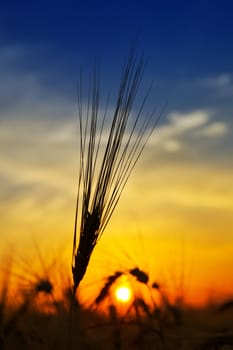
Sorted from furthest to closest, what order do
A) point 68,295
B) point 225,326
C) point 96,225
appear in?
point 68,295 < point 96,225 < point 225,326

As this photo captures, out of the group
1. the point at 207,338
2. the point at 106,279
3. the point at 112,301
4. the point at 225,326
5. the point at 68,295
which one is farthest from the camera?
the point at 106,279

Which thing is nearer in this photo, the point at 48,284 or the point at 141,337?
the point at 141,337

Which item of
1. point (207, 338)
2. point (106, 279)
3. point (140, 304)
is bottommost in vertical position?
point (207, 338)

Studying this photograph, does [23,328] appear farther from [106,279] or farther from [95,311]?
[106,279]

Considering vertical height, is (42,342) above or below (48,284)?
below

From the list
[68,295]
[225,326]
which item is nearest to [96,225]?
[68,295]

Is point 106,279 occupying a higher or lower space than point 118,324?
higher

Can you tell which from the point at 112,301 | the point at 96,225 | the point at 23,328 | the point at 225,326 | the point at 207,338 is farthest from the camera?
the point at 112,301

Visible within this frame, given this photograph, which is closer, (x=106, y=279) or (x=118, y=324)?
(x=118, y=324)

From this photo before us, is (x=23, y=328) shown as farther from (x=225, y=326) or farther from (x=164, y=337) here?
(x=225, y=326)

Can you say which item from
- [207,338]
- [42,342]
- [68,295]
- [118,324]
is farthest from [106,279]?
A: [207,338]
